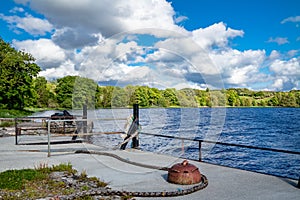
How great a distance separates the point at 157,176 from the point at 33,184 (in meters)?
2.73

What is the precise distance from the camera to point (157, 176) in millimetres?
7320

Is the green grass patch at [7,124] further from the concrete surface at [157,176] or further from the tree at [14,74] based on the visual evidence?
the tree at [14,74]

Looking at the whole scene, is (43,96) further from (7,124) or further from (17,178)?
(17,178)

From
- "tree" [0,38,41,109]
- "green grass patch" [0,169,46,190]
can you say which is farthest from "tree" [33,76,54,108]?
"green grass patch" [0,169,46,190]

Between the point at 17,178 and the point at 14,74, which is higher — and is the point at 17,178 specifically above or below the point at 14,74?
below

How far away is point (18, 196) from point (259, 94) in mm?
81341

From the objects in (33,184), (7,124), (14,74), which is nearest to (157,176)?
(33,184)

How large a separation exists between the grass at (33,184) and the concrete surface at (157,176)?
692mm

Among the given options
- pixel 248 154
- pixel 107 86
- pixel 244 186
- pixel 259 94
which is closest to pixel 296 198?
pixel 244 186

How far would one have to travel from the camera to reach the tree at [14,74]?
43781 mm

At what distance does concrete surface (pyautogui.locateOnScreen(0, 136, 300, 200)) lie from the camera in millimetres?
5859

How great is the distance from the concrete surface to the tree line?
5.48 ft

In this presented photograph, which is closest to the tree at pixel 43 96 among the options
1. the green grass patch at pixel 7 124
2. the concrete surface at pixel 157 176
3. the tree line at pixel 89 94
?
the tree line at pixel 89 94

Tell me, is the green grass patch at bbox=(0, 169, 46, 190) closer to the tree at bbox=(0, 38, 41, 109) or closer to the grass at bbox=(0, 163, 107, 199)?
the grass at bbox=(0, 163, 107, 199)
